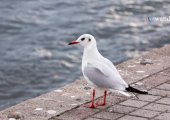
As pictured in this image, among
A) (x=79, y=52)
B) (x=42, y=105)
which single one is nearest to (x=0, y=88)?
(x=79, y=52)

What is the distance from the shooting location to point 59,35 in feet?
51.3

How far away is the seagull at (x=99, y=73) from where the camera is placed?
6777 millimetres

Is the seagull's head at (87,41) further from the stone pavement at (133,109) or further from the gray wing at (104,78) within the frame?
the stone pavement at (133,109)

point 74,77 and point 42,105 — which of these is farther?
point 74,77

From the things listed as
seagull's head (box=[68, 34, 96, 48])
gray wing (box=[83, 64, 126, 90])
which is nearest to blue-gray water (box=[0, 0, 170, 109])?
seagull's head (box=[68, 34, 96, 48])

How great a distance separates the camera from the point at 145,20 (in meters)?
16.5

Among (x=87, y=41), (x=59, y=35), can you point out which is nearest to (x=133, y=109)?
(x=87, y=41)

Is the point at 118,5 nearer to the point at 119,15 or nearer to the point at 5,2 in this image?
the point at 119,15

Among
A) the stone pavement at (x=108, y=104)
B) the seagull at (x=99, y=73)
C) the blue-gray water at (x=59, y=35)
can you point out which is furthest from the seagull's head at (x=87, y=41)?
the blue-gray water at (x=59, y=35)

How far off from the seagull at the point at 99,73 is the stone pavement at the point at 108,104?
20cm

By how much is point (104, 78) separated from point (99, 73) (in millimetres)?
88

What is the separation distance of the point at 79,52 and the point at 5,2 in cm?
537

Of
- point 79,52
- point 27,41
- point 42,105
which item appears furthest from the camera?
point 27,41

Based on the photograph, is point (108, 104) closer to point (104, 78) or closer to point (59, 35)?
point (104, 78)
